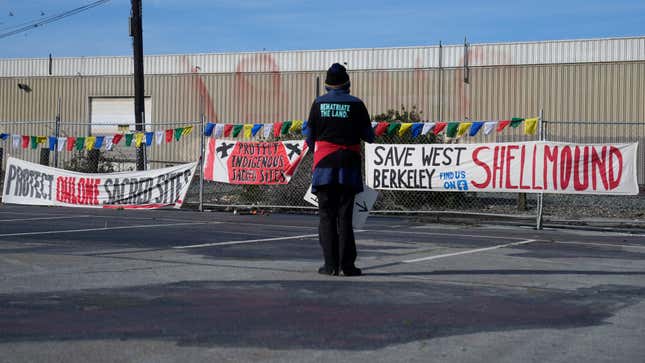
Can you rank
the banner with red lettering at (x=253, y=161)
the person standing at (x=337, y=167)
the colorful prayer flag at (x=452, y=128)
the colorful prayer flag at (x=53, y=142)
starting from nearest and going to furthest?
the person standing at (x=337, y=167) < the colorful prayer flag at (x=452, y=128) < the banner with red lettering at (x=253, y=161) < the colorful prayer flag at (x=53, y=142)

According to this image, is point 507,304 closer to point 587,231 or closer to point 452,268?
point 452,268

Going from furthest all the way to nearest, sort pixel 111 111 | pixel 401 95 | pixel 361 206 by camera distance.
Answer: pixel 111 111 < pixel 401 95 < pixel 361 206

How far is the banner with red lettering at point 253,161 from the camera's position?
16.6 m

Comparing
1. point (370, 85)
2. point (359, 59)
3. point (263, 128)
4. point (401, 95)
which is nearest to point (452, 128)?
point (263, 128)

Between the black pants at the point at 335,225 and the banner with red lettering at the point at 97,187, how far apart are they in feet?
34.4

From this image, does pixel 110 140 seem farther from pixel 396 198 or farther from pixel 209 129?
pixel 396 198

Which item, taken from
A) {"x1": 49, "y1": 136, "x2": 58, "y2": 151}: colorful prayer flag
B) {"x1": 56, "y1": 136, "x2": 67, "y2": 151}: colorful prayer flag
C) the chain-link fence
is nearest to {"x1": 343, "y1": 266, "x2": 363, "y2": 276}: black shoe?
the chain-link fence

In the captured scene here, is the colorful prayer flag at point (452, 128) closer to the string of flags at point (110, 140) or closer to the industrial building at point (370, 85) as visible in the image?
the string of flags at point (110, 140)

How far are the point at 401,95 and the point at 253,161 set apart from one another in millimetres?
19003

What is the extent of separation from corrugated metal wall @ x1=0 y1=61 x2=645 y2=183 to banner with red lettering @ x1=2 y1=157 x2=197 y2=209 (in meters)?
14.1

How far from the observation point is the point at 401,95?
35219mm

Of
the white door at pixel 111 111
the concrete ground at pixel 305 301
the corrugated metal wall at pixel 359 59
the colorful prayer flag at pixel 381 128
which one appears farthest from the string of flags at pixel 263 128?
the white door at pixel 111 111

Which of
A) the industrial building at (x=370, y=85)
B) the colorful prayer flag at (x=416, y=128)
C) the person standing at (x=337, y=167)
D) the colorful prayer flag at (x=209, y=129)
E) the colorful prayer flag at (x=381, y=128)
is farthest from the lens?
the industrial building at (x=370, y=85)

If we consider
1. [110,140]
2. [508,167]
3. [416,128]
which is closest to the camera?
[508,167]
